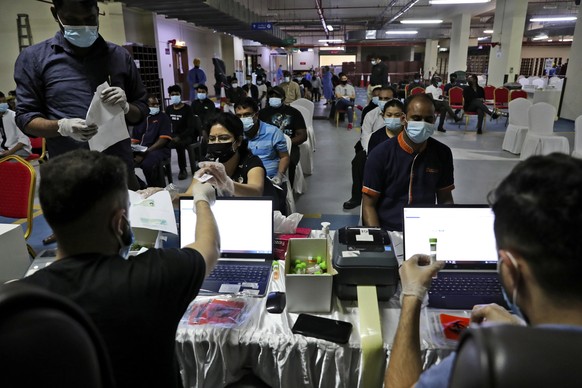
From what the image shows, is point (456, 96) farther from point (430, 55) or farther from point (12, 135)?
point (430, 55)

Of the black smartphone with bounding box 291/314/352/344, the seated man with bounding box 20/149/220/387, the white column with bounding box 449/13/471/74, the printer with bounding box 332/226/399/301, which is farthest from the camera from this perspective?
the white column with bounding box 449/13/471/74

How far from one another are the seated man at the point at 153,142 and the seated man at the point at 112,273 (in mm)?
3943

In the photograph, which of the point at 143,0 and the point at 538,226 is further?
the point at 143,0

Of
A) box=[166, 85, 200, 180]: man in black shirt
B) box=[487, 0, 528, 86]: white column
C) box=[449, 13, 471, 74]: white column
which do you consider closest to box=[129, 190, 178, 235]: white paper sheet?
box=[166, 85, 200, 180]: man in black shirt

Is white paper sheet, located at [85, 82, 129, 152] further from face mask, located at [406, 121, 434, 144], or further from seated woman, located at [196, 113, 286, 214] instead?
face mask, located at [406, 121, 434, 144]

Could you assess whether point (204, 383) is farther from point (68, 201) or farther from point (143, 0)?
point (143, 0)

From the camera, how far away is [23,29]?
898 centimetres

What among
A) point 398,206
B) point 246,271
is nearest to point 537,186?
point 246,271

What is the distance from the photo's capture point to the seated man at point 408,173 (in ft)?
7.93

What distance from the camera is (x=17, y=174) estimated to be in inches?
117

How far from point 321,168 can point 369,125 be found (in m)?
1.46

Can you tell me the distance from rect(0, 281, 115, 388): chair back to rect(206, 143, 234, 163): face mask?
221 cm

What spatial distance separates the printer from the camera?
148 centimetres

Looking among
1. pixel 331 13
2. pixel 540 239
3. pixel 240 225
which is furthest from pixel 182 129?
pixel 331 13
